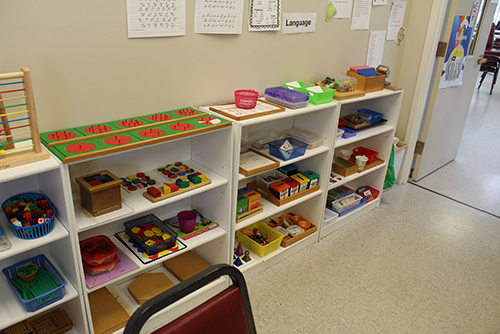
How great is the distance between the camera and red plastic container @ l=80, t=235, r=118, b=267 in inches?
60.6

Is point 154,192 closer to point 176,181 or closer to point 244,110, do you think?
point 176,181

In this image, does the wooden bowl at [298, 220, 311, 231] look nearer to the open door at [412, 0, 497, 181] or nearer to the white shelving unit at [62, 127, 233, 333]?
the white shelving unit at [62, 127, 233, 333]

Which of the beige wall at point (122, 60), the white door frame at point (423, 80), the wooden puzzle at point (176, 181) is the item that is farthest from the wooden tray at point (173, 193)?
the white door frame at point (423, 80)

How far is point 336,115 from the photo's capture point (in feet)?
7.34

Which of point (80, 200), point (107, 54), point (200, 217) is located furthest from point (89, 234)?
point (107, 54)

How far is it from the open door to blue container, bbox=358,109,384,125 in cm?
75

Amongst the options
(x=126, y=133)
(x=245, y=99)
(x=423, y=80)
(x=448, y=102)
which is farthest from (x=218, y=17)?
(x=448, y=102)

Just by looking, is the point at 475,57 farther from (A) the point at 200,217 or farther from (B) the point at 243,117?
(A) the point at 200,217

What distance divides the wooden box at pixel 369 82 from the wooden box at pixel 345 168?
0.53 m

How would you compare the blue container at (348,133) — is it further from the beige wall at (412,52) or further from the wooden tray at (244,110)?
the beige wall at (412,52)

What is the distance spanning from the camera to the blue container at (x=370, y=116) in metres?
2.74

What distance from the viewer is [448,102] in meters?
3.41

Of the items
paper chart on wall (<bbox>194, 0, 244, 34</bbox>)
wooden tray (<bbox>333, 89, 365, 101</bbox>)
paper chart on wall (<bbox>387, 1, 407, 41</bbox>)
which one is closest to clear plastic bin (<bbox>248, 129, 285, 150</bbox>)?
wooden tray (<bbox>333, 89, 365, 101</bbox>)

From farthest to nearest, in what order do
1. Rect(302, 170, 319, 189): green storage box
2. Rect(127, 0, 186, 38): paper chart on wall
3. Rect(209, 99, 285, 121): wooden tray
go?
1. Rect(302, 170, 319, 189): green storage box
2. Rect(209, 99, 285, 121): wooden tray
3. Rect(127, 0, 186, 38): paper chart on wall
